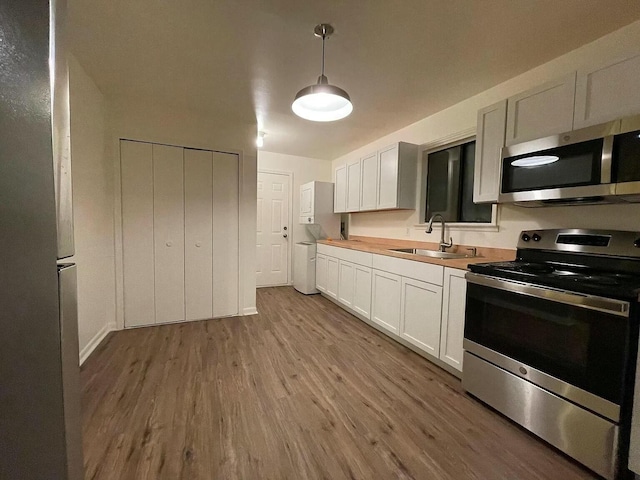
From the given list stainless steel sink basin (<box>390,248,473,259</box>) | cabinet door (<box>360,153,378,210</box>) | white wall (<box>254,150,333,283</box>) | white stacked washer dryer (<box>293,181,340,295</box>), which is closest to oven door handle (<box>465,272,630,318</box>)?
stainless steel sink basin (<box>390,248,473,259</box>)

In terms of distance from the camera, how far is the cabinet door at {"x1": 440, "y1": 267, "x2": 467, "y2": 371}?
2038 millimetres

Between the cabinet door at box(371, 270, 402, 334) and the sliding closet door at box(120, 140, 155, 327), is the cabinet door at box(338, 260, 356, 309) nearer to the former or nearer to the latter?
the cabinet door at box(371, 270, 402, 334)

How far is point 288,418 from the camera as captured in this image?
5.51 feet

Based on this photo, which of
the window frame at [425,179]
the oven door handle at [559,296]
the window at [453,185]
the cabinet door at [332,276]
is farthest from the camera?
the cabinet door at [332,276]

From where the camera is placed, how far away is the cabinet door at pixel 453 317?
204 centimetres

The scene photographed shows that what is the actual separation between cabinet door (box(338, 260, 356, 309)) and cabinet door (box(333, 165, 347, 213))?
43.4 inches

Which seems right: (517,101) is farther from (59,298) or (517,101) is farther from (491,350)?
(59,298)

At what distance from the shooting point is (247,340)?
2.77 m

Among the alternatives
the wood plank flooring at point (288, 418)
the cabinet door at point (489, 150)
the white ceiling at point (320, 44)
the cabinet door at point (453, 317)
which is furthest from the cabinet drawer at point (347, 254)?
the white ceiling at point (320, 44)

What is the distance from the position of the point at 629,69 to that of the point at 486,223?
1.32 m

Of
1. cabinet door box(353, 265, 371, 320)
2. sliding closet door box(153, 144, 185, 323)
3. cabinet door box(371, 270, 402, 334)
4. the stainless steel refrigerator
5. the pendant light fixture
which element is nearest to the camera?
the stainless steel refrigerator

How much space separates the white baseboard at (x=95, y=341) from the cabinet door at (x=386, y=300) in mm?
2596

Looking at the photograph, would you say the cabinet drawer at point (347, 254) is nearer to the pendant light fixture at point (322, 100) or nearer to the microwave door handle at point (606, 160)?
the pendant light fixture at point (322, 100)

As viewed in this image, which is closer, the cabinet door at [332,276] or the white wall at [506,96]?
the white wall at [506,96]
